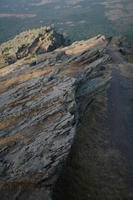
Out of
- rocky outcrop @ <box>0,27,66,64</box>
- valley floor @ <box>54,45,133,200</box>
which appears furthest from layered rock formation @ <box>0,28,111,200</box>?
rocky outcrop @ <box>0,27,66,64</box>

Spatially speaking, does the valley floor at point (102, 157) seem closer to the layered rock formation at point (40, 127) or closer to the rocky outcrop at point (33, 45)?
the layered rock formation at point (40, 127)

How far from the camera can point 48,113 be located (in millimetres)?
31938

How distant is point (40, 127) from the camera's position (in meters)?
29.5

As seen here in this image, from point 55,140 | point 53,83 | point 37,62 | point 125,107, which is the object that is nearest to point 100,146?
point 55,140

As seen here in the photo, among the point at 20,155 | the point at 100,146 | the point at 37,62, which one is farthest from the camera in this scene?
the point at 37,62

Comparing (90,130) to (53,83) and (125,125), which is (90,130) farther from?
(53,83)

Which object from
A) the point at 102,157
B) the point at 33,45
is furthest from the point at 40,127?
the point at 33,45

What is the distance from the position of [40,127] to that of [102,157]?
721cm

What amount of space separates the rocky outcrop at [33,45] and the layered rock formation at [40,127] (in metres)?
48.0

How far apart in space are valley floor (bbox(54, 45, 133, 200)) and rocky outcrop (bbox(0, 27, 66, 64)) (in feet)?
200

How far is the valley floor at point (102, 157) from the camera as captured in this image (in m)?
24.5

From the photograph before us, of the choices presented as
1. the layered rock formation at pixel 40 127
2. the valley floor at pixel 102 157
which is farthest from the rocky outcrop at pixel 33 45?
the valley floor at pixel 102 157

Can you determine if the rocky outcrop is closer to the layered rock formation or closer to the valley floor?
Answer: the layered rock formation

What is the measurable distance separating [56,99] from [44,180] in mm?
13993
